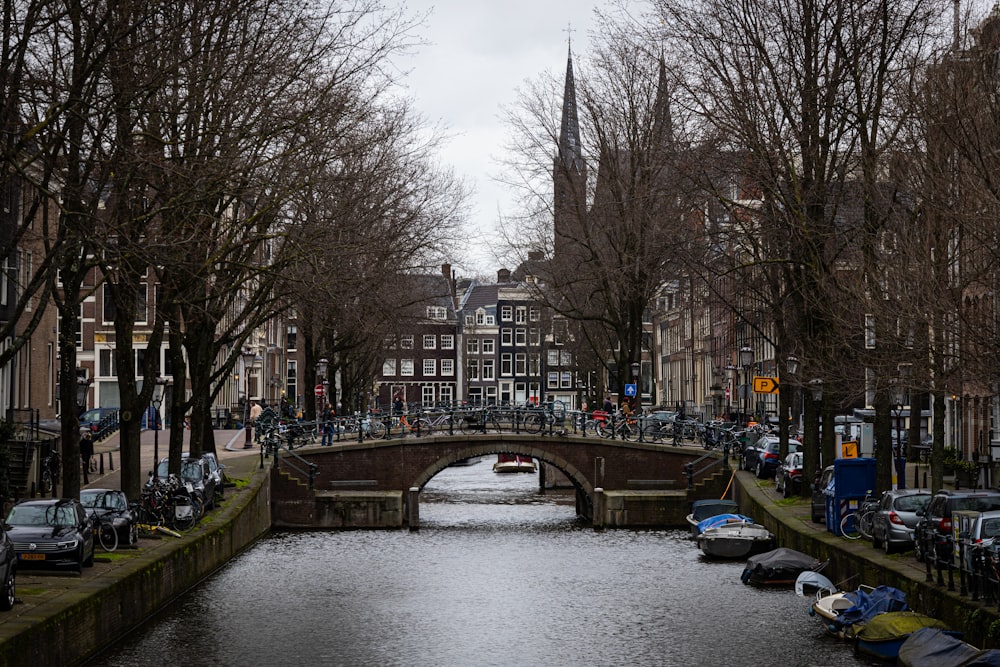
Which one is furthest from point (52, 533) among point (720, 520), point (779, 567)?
point (720, 520)

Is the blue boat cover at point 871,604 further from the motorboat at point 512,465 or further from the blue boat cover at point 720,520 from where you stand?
the motorboat at point 512,465

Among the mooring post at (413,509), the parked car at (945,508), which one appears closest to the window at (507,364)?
the mooring post at (413,509)

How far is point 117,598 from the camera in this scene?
2691cm

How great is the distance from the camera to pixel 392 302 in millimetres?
59375

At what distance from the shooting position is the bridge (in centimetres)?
5409

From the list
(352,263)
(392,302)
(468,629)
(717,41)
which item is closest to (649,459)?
(392,302)

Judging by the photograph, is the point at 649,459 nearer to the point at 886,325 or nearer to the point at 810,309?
the point at 810,309

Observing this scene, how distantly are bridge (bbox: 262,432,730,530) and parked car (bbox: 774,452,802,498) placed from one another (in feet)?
23.2

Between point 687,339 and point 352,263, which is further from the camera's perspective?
point 687,339

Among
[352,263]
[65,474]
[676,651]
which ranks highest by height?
[352,263]

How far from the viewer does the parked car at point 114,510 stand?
3197 centimetres

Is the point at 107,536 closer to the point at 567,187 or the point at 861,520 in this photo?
the point at 861,520

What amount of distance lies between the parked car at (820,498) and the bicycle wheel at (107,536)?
17.1 metres

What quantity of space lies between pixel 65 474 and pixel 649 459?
30790mm
